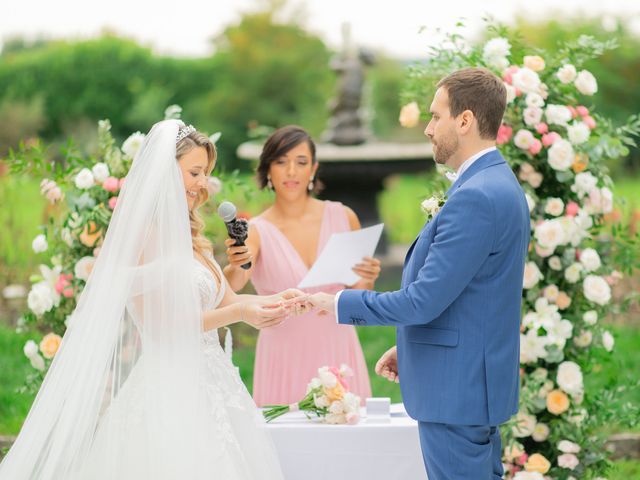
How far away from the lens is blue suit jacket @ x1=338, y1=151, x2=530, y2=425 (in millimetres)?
3182

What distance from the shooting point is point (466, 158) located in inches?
133

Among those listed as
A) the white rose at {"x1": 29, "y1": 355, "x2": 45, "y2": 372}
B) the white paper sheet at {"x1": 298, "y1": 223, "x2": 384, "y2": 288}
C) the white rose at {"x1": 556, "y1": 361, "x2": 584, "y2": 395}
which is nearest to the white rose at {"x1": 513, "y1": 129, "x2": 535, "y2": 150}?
the white paper sheet at {"x1": 298, "y1": 223, "x2": 384, "y2": 288}

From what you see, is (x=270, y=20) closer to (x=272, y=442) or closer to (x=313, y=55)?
(x=313, y=55)

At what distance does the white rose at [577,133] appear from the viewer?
15.4ft

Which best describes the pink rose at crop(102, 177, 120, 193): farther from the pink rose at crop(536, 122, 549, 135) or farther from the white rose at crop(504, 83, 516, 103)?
the pink rose at crop(536, 122, 549, 135)

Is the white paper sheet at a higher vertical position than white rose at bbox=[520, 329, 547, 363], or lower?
higher

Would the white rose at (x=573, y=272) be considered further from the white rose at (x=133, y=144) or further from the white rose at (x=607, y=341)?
the white rose at (x=133, y=144)

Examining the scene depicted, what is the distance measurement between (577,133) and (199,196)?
2000 mm

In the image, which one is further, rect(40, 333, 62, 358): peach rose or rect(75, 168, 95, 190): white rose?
rect(40, 333, 62, 358): peach rose

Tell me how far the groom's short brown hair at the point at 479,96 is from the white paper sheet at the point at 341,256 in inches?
42.5

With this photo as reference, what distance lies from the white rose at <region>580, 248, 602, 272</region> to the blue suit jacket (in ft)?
4.75

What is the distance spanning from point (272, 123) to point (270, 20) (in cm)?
342

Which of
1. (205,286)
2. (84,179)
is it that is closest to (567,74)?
(205,286)

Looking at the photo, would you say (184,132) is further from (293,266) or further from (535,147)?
(535,147)
